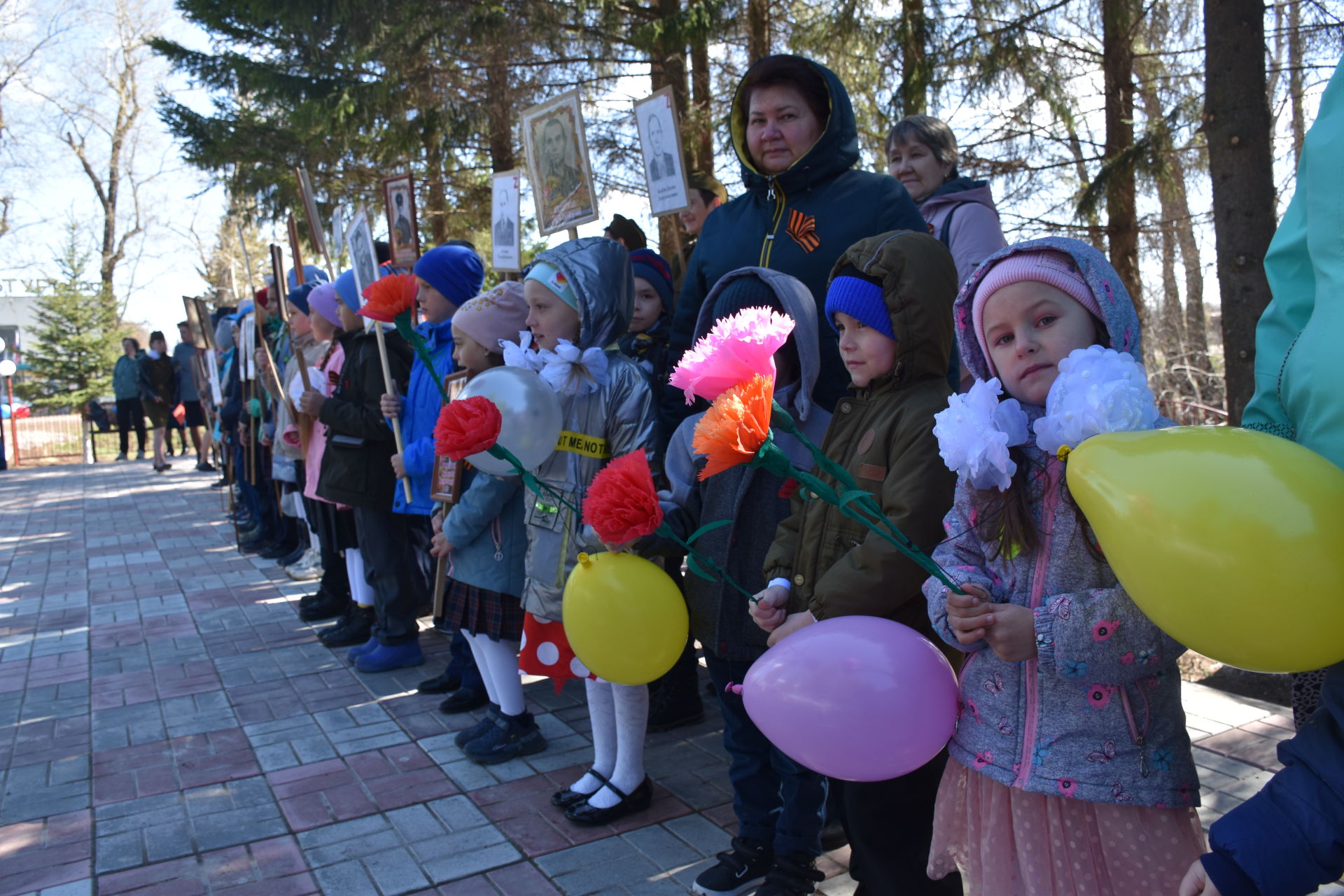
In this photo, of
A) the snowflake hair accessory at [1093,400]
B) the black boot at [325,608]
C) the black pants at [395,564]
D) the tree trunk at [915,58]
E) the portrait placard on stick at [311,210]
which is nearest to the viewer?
the snowflake hair accessory at [1093,400]

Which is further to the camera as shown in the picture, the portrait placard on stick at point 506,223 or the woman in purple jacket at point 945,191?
the portrait placard on stick at point 506,223

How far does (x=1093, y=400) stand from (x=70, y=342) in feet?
83.1

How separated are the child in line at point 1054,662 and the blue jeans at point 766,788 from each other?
781 millimetres

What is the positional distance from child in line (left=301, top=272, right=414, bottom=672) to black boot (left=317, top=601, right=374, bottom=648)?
377 mm

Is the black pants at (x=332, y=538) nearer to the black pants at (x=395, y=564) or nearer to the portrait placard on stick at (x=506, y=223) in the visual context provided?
the black pants at (x=395, y=564)

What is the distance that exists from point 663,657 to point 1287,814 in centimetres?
154

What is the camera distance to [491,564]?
3605 millimetres

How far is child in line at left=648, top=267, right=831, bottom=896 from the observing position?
254 centimetres

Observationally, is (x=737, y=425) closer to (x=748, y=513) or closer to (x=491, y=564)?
(x=748, y=513)

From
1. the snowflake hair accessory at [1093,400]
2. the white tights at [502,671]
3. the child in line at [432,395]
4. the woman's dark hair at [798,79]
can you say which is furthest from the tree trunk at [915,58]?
the snowflake hair accessory at [1093,400]

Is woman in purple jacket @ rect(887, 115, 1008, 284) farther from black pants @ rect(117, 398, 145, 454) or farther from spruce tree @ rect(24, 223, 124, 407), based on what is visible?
spruce tree @ rect(24, 223, 124, 407)

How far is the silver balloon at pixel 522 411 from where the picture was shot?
292 cm

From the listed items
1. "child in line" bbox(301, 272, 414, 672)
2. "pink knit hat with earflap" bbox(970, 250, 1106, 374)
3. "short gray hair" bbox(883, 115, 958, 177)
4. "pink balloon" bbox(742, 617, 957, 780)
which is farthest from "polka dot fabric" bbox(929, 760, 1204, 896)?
"child in line" bbox(301, 272, 414, 672)

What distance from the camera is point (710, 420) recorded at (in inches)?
62.4
